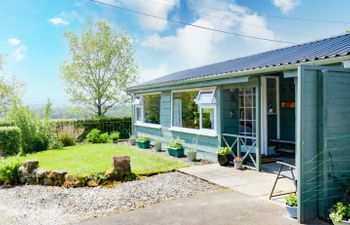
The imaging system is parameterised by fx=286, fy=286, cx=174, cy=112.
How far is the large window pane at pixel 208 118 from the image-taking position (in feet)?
30.8

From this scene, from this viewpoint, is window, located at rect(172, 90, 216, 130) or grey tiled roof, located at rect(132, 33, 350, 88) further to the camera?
window, located at rect(172, 90, 216, 130)

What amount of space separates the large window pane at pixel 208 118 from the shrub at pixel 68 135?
7.84 metres

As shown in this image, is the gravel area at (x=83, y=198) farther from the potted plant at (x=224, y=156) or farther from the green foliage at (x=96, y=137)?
the green foliage at (x=96, y=137)

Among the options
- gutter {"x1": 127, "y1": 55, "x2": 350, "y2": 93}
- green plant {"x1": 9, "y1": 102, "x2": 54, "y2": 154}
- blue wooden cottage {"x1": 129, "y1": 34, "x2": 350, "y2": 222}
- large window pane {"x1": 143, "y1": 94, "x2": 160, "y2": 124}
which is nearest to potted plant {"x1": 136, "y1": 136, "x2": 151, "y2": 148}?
blue wooden cottage {"x1": 129, "y1": 34, "x2": 350, "y2": 222}

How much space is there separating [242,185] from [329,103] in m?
2.79

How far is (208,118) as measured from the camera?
31.5 ft

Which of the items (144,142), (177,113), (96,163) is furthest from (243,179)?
(144,142)

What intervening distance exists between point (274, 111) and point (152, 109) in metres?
6.46

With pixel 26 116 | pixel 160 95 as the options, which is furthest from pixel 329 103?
pixel 26 116

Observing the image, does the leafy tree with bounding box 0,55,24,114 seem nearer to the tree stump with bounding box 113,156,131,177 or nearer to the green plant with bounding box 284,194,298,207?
the tree stump with bounding box 113,156,131,177

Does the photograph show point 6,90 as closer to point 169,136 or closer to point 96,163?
point 169,136

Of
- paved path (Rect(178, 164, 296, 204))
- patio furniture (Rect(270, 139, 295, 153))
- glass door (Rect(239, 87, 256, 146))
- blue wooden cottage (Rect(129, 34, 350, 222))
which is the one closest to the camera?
blue wooden cottage (Rect(129, 34, 350, 222))

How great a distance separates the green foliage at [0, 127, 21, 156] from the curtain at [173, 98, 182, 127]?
6916mm

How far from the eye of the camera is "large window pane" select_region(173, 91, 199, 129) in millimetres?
10383
